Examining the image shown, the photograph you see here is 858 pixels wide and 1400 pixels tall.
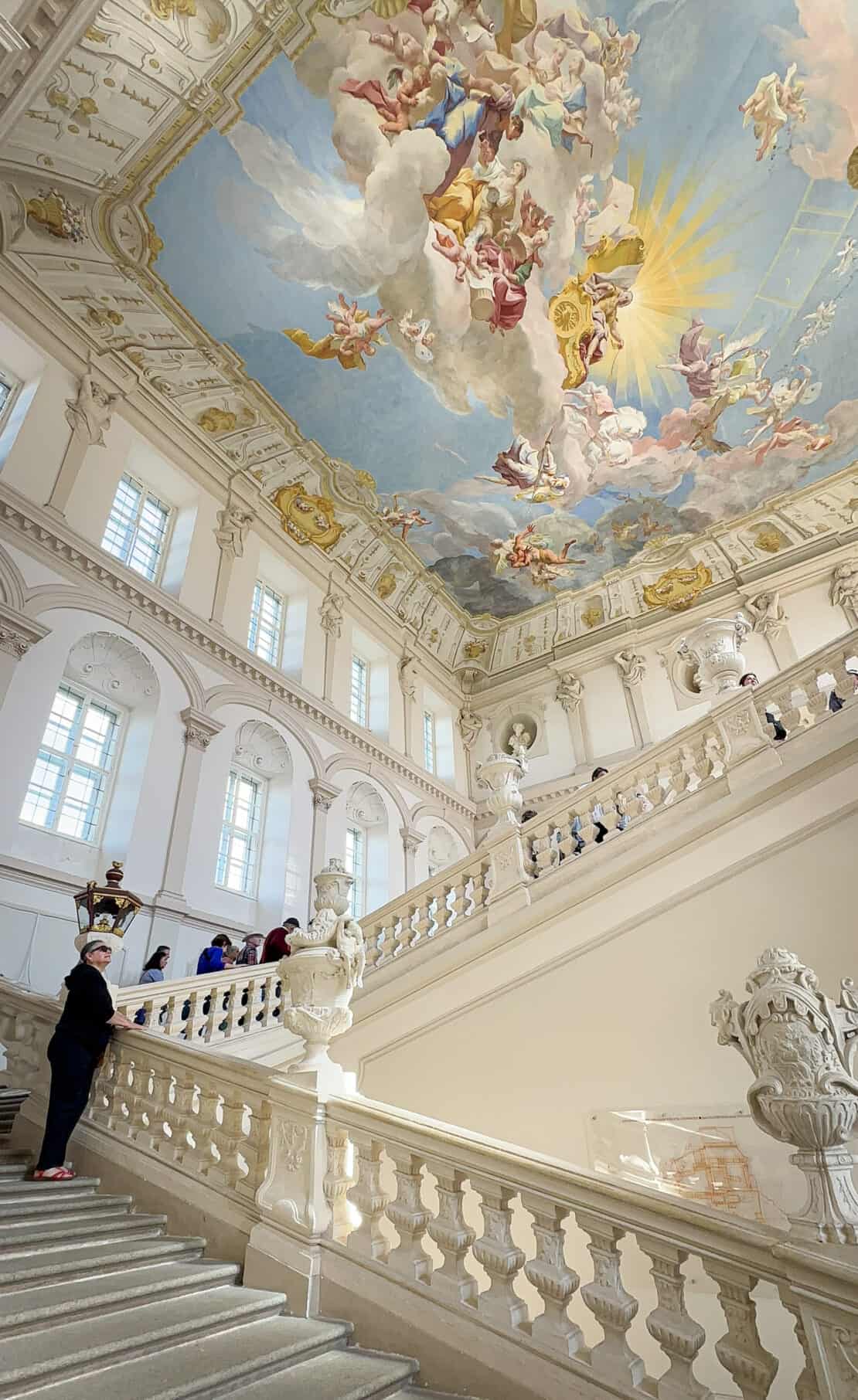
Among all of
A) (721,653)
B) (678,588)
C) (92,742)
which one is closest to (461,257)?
(721,653)

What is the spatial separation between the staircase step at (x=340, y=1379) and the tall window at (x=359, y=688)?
12800mm

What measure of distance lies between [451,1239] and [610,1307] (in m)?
0.67

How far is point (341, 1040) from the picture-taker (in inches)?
241

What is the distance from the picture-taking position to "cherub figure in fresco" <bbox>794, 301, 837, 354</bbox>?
12.6 meters

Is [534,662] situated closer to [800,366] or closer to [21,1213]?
[800,366]

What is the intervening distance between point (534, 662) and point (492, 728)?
2014mm

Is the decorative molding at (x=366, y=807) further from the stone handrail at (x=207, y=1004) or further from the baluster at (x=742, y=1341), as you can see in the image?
the baluster at (x=742, y=1341)

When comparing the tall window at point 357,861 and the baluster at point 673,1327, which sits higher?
the tall window at point 357,861

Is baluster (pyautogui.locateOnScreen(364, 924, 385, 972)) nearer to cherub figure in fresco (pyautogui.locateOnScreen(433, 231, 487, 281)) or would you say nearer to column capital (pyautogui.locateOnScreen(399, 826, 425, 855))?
column capital (pyautogui.locateOnScreen(399, 826, 425, 855))

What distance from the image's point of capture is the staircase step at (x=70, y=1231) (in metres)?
3.02

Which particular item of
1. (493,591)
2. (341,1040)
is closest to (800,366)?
(493,591)

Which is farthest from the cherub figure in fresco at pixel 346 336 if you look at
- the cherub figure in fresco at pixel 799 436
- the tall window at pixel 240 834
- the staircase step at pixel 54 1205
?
the staircase step at pixel 54 1205

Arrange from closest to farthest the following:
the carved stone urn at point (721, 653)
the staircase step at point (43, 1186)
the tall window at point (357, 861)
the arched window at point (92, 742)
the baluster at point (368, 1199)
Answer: the baluster at point (368, 1199), the staircase step at point (43, 1186), the carved stone urn at point (721, 653), the arched window at point (92, 742), the tall window at point (357, 861)

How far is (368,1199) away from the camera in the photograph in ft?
10.2
